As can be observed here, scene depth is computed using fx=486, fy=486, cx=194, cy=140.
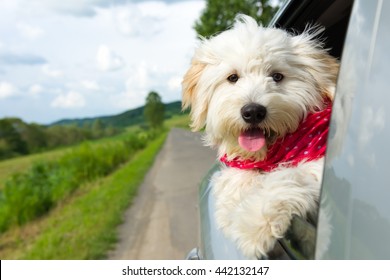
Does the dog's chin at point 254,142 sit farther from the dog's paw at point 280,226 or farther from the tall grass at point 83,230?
the tall grass at point 83,230

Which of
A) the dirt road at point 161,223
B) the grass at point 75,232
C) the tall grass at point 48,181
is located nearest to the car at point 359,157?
the dirt road at point 161,223

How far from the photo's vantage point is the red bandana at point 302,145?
225 cm

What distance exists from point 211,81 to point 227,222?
3.12 ft

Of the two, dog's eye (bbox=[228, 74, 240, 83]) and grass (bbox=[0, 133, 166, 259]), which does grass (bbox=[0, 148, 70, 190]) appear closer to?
grass (bbox=[0, 133, 166, 259])

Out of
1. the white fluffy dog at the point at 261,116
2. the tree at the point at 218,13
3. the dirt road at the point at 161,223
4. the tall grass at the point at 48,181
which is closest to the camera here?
the white fluffy dog at the point at 261,116

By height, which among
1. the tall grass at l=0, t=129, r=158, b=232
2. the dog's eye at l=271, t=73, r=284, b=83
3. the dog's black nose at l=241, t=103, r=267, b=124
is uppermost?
the dog's eye at l=271, t=73, r=284, b=83

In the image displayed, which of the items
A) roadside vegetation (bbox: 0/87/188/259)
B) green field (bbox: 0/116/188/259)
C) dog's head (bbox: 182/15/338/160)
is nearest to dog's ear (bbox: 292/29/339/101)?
dog's head (bbox: 182/15/338/160)

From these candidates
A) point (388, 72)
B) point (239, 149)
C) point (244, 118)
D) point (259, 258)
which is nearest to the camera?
point (388, 72)

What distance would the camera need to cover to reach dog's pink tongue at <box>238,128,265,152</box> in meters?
2.48

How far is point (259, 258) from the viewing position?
6.15ft

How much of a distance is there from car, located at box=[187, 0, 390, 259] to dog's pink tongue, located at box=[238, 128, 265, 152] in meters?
0.79

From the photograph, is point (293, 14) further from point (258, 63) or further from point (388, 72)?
point (388, 72)

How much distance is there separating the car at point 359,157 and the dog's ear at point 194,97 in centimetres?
138
